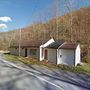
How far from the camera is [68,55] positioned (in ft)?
103

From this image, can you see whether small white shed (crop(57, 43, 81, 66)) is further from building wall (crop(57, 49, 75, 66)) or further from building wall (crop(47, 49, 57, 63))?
building wall (crop(47, 49, 57, 63))

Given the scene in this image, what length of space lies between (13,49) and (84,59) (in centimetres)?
2443

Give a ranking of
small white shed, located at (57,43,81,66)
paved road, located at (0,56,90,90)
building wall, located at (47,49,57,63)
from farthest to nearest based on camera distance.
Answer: building wall, located at (47,49,57,63) → small white shed, located at (57,43,81,66) → paved road, located at (0,56,90,90)

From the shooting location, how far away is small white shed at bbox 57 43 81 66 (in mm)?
30666

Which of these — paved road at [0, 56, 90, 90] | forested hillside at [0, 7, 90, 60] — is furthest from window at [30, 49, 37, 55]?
paved road at [0, 56, 90, 90]

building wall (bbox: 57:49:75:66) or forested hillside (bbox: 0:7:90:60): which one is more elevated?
forested hillside (bbox: 0:7:90:60)

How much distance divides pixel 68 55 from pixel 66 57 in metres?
0.55

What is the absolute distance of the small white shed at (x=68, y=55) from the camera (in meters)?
30.7

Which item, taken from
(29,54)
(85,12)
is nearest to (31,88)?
(29,54)

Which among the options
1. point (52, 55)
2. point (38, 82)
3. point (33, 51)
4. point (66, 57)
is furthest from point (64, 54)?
point (38, 82)

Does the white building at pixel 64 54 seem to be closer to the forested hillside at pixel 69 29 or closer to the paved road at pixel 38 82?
the forested hillside at pixel 69 29

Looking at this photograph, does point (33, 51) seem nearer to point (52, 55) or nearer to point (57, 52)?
point (52, 55)

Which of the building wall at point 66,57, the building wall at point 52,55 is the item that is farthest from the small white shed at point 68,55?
the building wall at point 52,55

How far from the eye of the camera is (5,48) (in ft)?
290
